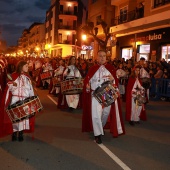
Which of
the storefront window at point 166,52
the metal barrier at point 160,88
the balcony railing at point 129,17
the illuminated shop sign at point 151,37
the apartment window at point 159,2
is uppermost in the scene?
the apartment window at point 159,2

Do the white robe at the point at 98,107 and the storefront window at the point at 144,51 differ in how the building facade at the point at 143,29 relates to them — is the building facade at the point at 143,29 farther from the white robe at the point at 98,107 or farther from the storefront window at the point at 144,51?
the white robe at the point at 98,107

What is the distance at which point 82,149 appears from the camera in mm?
6227

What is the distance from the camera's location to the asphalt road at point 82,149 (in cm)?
535

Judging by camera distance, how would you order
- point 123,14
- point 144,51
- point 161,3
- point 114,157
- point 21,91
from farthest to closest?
1. point 123,14
2. point 144,51
3. point 161,3
4. point 21,91
5. point 114,157

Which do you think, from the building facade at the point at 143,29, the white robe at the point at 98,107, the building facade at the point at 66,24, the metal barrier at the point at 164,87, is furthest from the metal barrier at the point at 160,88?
the building facade at the point at 66,24

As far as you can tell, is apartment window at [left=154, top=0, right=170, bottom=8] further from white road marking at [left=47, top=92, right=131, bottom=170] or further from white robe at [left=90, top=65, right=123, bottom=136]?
white road marking at [left=47, top=92, right=131, bottom=170]

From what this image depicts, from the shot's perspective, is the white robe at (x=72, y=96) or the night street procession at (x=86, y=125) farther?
the white robe at (x=72, y=96)

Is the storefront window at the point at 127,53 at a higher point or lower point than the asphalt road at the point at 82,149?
higher

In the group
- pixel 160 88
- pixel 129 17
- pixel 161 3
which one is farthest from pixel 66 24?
pixel 160 88

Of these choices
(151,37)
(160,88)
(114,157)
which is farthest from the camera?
(151,37)

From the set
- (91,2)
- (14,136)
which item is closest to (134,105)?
(14,136)

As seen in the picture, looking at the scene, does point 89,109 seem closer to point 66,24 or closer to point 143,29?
point 143,29

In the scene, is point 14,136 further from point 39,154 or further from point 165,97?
point 165,97

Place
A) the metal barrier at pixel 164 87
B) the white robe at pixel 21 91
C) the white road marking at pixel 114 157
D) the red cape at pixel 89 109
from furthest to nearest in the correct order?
the metal barrier at pixel 164 87 < the red cape at pixel 89 109 < the white robe at pixel 21 91 < the white road marking at pixel 114 157
